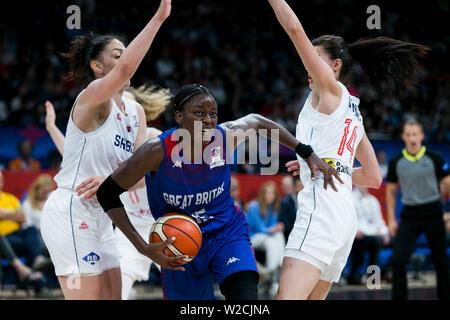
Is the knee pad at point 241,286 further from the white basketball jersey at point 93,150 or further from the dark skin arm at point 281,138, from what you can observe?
the white basketball jersey at point 93,150

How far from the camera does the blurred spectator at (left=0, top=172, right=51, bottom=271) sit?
7812 mm

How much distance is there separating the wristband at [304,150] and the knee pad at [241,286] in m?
A: 0.78

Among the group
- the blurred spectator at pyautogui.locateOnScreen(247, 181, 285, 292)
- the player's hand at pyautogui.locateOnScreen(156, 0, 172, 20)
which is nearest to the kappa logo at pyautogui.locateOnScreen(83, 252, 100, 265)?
the player's hand at pyautogui.locateOnScreen(156, 0, 172, 20)

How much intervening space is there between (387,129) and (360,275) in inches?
183

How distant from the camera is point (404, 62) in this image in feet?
14.9

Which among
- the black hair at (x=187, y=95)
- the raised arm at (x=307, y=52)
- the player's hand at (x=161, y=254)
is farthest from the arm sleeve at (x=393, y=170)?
the player's hand at (x=161, y=254)

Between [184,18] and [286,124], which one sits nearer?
[286,124]

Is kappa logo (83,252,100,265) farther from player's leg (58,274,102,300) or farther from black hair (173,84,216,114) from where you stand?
black hair (173,84,216,114)

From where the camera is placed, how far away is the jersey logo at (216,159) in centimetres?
359

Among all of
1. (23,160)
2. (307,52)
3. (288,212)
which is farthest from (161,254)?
(23,160)

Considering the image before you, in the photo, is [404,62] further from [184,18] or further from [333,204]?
[184,18]
